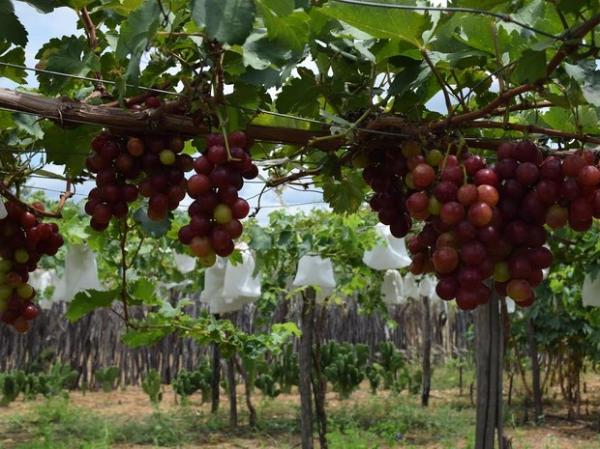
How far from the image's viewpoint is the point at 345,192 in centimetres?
166

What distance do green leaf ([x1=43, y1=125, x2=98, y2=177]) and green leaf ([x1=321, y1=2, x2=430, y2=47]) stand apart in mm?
582

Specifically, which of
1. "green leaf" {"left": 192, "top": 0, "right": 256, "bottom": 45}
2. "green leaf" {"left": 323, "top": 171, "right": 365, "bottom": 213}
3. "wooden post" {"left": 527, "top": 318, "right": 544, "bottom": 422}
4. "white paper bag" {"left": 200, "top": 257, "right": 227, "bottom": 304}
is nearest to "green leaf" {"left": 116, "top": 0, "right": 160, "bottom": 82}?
"green leaf" {"left": 192, "top": 0, "right": 256, "bottom": 45}

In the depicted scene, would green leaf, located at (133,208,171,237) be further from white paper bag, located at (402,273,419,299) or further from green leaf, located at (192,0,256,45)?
white paper bag, located at (402,273,419,299)

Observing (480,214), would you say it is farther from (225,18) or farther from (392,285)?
(392,285)

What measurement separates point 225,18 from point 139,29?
173 mm

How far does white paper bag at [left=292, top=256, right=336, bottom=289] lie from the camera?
4.01 metres

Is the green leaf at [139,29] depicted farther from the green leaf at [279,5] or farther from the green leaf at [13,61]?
the green leaf at [13,61]

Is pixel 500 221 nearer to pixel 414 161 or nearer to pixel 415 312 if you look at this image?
pixel 414 161

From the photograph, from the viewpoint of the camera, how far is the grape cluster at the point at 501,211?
37.9 inches

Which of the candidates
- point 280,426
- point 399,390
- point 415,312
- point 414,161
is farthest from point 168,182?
point 415,312

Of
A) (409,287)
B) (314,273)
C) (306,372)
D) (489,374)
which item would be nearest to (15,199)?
(489,374)

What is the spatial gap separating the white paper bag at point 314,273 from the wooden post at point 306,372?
1009mm

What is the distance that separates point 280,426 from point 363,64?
5950 mm

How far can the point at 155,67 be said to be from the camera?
1266mm
